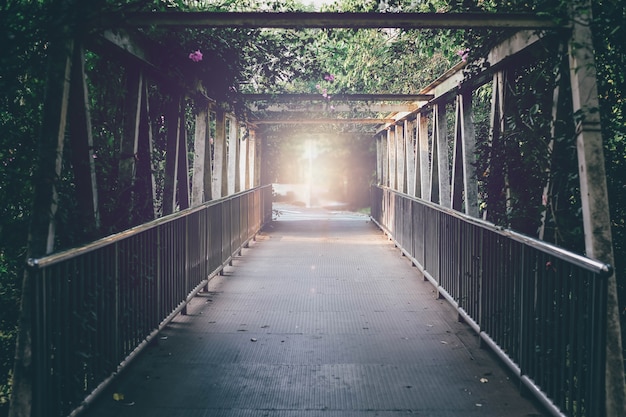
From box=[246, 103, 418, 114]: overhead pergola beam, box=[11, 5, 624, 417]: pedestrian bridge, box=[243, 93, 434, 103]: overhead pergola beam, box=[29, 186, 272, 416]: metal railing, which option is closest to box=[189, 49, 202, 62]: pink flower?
box=[11, 5, 624, 417]: pedestrian bridge

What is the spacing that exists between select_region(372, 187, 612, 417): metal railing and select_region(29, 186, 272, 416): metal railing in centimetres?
252

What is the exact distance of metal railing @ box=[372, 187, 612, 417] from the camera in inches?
119

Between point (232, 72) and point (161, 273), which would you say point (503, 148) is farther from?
point (232, 72)

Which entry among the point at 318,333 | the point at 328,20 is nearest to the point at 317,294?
the point at 318,333

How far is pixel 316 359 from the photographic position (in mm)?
4941

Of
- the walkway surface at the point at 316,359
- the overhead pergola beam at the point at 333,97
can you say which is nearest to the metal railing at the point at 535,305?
the walkway surface at the point at 316,359

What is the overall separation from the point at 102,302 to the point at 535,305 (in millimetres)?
2557

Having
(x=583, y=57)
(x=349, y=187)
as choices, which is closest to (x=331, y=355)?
(x=583, y=57)

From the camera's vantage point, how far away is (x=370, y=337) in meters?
5.58

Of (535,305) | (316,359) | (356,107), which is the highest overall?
(356,107)

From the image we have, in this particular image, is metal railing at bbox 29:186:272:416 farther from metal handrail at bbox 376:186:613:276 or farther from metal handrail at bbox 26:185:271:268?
metal handrail at bbox 376:186:613:276

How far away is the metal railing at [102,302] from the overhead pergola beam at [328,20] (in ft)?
5.02

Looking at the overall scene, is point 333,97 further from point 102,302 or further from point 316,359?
point 102,302

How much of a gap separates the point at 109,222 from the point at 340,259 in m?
6.02
